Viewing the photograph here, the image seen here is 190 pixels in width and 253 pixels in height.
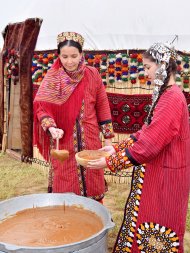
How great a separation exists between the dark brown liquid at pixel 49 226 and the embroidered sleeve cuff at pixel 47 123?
0.64 meters

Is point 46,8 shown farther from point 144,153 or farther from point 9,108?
point 144,153

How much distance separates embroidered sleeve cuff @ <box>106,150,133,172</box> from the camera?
6.94 ft

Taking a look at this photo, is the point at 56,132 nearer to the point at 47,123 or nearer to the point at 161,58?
the point at 47,123

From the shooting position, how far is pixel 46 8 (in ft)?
18.6

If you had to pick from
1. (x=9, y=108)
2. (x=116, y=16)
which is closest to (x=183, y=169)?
(x=116, y=16)

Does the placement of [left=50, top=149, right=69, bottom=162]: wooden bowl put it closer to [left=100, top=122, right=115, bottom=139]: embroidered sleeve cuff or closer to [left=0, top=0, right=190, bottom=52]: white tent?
[left=100, top=122, right=115, bottom=139]: embroidered sleeve cuff

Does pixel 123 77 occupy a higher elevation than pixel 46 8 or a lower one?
lower

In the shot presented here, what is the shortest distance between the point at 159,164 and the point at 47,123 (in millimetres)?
939

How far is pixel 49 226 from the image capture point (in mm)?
2111

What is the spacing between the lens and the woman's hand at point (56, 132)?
2684 mm

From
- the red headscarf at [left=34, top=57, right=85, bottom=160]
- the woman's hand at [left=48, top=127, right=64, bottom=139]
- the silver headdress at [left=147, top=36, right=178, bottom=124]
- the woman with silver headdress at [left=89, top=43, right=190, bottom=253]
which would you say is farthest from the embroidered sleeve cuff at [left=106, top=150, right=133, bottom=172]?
the red headscarf at [left=34, top=57, right=85, bottom=160]

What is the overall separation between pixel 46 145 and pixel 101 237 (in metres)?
1.28

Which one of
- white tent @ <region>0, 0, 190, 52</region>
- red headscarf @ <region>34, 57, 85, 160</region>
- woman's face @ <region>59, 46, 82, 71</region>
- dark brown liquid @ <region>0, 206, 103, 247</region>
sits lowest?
dark brown liquid @ <region>0, 206, 103, 247</region>

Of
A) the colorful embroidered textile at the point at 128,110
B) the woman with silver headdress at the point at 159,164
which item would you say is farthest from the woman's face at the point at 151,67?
the colorful embroidered textile at the point at 128,110
